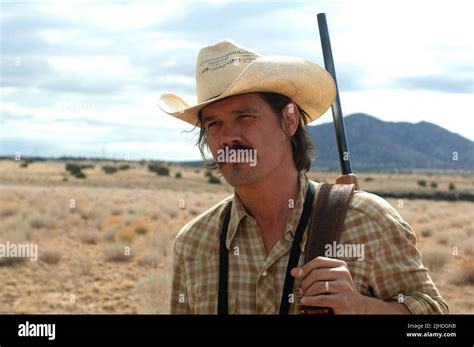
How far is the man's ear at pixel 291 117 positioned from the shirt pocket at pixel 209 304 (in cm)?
84

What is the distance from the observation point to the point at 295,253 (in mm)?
2998

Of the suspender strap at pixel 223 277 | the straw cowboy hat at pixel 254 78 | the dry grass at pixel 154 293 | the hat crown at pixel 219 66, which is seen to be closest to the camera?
the suspender strap at pixel 223 277

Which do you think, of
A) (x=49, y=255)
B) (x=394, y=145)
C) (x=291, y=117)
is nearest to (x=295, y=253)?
A: (x=291, y=117)

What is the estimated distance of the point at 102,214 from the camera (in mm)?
→ 25547

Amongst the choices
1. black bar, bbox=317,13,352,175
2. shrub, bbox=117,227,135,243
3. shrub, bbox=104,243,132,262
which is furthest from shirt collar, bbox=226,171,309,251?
shrub, bbox=117,227,135,243

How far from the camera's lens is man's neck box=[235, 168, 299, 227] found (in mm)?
3234

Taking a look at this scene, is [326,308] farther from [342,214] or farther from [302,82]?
[302,82]

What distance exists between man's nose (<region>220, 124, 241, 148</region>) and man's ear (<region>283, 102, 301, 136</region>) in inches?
14.0

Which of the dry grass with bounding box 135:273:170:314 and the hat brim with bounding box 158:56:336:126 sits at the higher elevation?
the hat brim with bounding box 158:56:336:126

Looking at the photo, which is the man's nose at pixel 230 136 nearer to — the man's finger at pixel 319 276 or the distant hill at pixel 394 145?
the man's finger at pixel 319 276

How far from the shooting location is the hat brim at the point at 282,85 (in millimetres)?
3230

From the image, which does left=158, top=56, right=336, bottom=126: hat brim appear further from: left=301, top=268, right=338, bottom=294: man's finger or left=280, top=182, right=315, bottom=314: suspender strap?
left=301, top=268, right=338, bottom=294: man's finger

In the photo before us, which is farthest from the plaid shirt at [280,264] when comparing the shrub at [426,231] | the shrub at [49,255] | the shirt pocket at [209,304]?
the shrub at [426,231]
